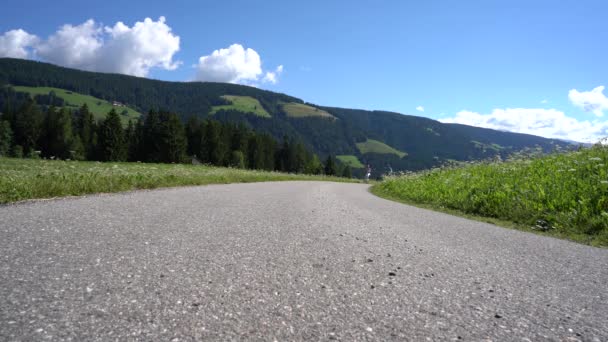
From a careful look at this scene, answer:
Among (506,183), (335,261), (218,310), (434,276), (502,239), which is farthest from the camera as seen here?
(506,183)

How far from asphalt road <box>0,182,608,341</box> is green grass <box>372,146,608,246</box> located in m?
2.27

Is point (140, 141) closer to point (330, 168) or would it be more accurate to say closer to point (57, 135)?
point (57, 135)

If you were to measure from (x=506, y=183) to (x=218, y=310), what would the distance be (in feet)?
39.8

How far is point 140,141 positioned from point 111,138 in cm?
655

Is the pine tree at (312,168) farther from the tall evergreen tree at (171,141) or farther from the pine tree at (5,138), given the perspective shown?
the pine tree at (5,138)

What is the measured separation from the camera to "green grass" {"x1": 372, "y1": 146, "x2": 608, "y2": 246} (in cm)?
788

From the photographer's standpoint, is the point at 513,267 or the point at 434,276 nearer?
the point at 434,276

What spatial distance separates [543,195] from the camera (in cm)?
959

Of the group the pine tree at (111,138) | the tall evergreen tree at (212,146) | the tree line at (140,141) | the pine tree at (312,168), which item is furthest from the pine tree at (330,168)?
the pine tree at (111,138)

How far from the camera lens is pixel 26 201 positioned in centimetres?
746

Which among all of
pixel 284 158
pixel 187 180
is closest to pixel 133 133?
pixel 284 158

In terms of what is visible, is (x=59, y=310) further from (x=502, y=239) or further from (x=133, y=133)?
(x=133, y=133)

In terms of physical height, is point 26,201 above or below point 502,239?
below

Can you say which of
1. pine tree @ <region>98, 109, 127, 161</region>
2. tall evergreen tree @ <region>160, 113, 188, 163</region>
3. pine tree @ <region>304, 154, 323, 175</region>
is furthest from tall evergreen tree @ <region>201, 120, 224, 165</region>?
pine tree @ <region>304, 154, 323, 175</region>
